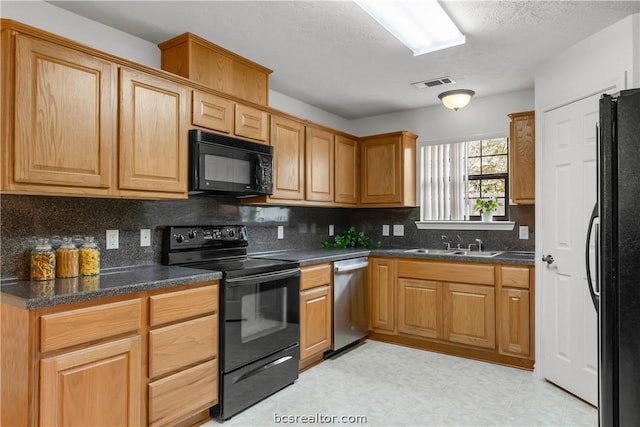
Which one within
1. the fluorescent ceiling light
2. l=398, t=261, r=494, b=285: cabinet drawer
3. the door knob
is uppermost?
the fluorescent ceiling light

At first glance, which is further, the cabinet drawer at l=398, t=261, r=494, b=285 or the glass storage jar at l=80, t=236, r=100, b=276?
the cabinet drawer at l=398, t=261, r=494, b=285

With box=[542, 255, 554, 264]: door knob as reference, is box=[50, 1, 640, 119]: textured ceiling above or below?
above

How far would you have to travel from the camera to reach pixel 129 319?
73.8 inches

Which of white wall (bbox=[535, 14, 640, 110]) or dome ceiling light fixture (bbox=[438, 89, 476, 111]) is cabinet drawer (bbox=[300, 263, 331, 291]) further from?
white wall (bbox=[535, 14, 640, 110])

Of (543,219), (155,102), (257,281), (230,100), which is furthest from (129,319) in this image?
(543,219)

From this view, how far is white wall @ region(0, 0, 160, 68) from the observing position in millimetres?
2037

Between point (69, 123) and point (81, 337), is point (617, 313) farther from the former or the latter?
point (69, 123)

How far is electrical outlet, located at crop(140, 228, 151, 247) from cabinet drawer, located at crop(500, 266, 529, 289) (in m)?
2.72

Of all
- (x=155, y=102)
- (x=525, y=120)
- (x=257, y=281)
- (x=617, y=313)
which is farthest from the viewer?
(x=525, y=120)

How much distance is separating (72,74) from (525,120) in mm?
3252

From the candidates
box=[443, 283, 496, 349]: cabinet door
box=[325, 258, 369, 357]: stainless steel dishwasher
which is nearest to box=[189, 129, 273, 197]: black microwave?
box=[325, 258, 369, 357]: stainless steel dishwasher

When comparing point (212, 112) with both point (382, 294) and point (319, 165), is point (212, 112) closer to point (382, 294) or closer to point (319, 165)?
point (319, 165)

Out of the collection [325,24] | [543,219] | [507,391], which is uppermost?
[325,24]

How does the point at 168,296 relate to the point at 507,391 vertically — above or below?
above
